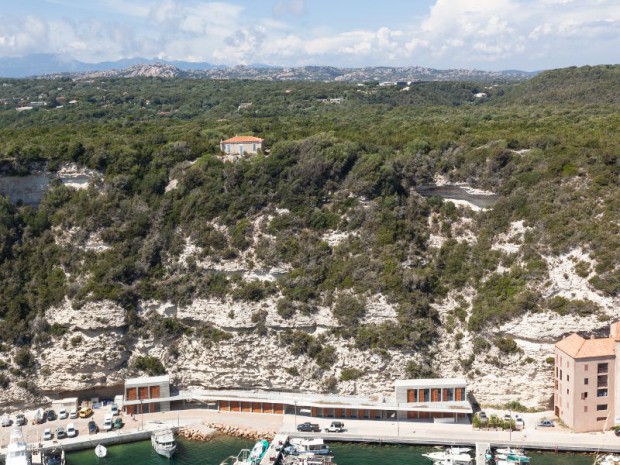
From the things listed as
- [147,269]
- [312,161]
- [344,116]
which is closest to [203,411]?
[147,269]

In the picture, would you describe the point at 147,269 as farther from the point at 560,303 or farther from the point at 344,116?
the point at 344,116

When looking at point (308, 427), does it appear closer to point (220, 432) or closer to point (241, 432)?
point (241, 432)

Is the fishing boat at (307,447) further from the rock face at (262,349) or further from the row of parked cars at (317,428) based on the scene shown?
the rock face at (262,349)

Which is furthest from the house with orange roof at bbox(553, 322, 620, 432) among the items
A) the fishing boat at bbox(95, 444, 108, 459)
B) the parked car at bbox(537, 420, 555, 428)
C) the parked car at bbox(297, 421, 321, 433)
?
the fishing boat at bbox(95, 444, 108, 459)

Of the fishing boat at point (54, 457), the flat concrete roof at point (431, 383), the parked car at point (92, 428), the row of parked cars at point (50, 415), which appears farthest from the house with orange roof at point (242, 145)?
the fishing boat at point (54, 457)

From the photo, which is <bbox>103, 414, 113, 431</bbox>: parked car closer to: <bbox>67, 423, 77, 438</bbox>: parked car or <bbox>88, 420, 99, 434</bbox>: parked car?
<bbox>88, 420, 99, 434</bbox>: parked car


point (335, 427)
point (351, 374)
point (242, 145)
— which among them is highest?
point (242, 145)

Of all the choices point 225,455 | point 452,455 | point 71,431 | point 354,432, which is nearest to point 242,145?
point 354,432
